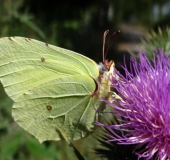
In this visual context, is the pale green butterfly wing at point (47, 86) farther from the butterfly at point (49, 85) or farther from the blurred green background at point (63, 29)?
the blurred green background at point (63, 29)

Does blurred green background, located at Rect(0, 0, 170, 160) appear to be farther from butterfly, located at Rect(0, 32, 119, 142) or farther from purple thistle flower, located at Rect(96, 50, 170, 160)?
purple thistle flower, located at Rect(96, 50, 170, 160)

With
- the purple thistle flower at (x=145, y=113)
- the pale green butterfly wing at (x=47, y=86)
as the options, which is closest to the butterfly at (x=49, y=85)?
the pale green butterfly wing at (x=47, y=86)

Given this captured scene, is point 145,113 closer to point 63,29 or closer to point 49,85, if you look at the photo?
point 49,85

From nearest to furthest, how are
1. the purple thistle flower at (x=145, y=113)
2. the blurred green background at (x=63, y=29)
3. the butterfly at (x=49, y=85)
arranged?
the purple thistle flower at (x=145, y=113)
the butterfly at (x=49, y=85)
the blurred green background at (x=63, y=29)

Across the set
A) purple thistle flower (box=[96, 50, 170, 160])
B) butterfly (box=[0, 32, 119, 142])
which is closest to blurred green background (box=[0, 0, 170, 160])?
butterfly (box=[0, 32, 119, 142])

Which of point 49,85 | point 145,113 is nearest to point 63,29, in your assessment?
point 49,85

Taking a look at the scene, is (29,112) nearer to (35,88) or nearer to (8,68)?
(35,88)

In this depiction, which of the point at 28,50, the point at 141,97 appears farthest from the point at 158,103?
the point at 28,50
